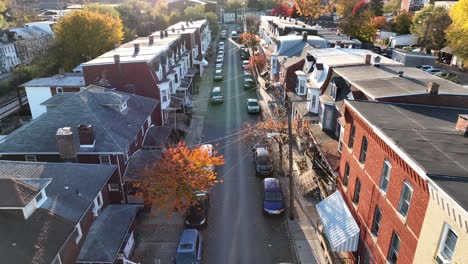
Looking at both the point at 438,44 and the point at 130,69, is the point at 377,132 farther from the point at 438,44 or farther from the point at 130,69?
the point at 438,44

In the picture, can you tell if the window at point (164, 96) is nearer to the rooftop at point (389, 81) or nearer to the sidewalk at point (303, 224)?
the sidewalk at point (303, 224)

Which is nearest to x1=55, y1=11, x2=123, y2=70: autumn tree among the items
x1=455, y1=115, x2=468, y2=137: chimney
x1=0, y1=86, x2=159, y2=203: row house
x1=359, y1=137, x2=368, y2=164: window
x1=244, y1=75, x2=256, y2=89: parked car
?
x1=244, y1=75, x2=256, y2=89: parked car

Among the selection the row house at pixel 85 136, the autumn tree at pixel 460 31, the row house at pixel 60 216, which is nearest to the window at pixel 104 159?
the row house at pixel 85 136

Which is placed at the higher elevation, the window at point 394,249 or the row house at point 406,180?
the row house at point 406,180

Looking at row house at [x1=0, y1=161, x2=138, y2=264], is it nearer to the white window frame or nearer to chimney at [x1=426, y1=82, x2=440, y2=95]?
the white window frame

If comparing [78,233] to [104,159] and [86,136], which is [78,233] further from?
[86,136]
